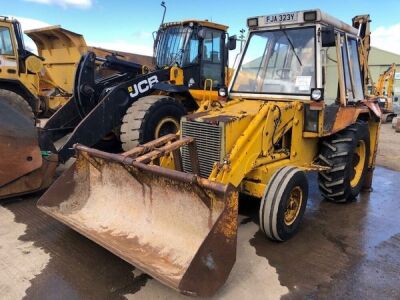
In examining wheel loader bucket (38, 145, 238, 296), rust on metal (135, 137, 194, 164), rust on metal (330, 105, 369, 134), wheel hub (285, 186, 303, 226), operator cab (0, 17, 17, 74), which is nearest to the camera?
wheel loader bucket (38, 145, 238, 296)

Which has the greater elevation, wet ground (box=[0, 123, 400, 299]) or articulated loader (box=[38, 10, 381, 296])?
articulated loader (box=[38, 10, 381, 296])

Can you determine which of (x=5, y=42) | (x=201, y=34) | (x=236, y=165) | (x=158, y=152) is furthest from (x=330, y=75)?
Result: (x=5, y=42)

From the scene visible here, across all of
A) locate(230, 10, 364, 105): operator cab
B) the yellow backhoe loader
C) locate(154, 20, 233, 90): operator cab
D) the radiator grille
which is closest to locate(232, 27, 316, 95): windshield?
locate(230, 10, 364, 105): operator cab

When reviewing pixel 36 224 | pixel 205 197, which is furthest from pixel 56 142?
pixel 205 197

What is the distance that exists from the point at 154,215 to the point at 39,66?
778cm

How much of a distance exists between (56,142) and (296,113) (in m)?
4.15

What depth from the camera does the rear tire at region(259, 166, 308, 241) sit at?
3.76 m

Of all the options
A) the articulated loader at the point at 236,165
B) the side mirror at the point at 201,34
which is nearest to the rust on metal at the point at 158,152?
the articulated loader at the point at 236,165

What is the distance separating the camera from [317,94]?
14.4 ft

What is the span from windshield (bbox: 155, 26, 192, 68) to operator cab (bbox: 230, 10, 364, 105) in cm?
267

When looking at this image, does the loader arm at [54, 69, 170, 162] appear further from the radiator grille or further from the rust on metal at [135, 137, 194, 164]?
the rust on metal at [135, 137, 194, 164]

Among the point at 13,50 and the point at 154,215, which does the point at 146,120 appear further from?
the point at 13,50

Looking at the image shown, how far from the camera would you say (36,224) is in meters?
4.35

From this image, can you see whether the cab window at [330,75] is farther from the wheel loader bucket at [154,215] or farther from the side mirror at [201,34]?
the side mirror at [201,34]
